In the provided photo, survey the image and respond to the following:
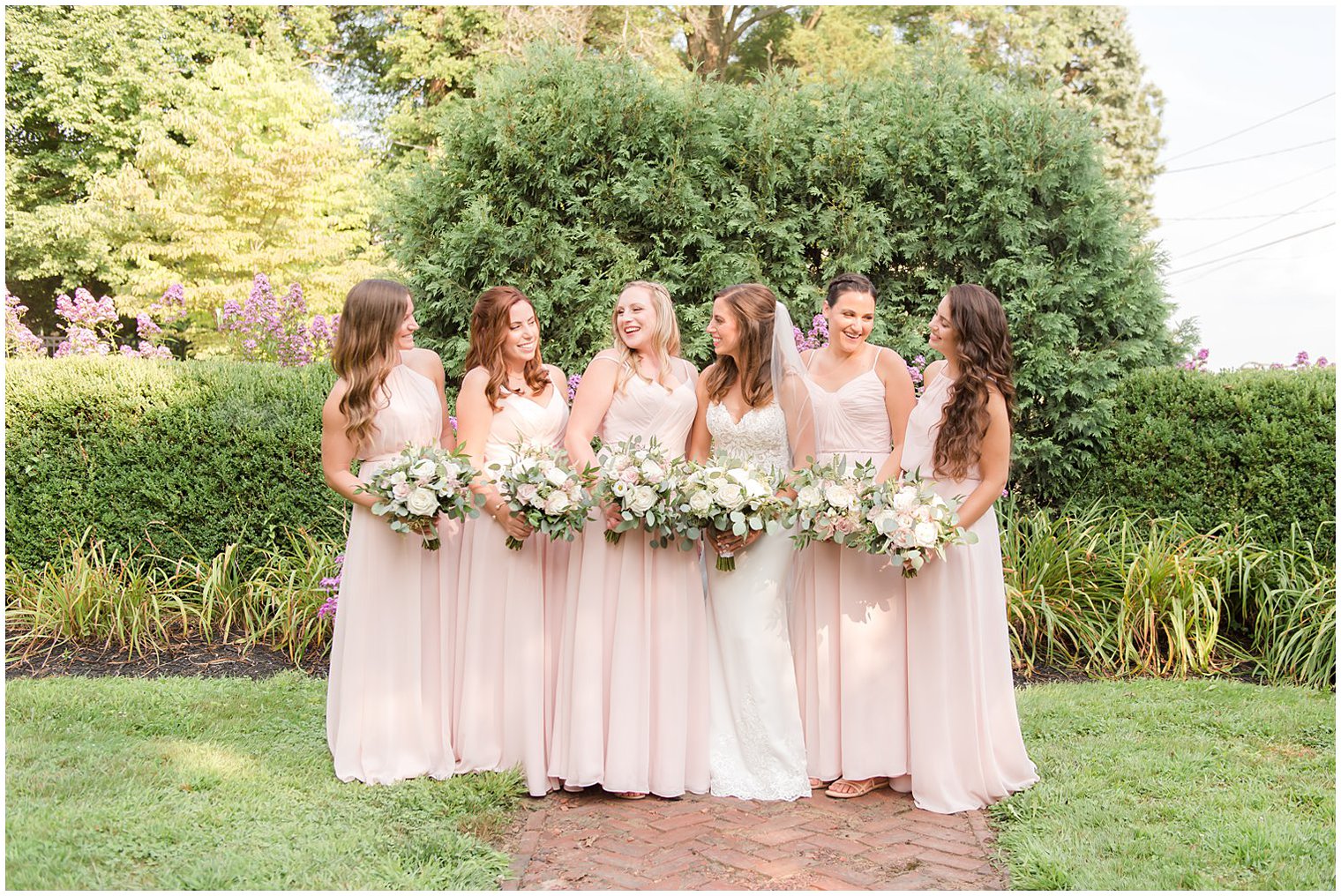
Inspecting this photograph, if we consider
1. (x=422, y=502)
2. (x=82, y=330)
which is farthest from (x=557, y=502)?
(x=82, y=330)

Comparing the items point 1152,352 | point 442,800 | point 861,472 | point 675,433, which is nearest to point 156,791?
point 442,800

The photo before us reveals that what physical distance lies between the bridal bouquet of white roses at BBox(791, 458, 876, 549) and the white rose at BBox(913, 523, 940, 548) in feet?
0.89

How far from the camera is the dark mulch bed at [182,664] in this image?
7707 millimetres

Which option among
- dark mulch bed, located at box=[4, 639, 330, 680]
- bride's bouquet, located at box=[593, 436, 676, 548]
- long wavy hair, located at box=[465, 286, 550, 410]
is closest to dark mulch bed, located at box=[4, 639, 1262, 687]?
dark mulch bed, located at box=[4, 639, 330, 680]

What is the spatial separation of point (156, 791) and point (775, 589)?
10.0 feet

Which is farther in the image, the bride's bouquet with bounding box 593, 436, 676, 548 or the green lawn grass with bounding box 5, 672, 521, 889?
the bride's bouquet with bounding box 593, 436, 676, 548

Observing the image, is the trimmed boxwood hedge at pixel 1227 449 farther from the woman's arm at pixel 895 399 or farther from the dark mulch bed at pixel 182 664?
the woman's arm at pixel 895 399

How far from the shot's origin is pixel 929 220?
9414 mm

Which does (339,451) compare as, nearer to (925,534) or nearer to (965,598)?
(925,534)

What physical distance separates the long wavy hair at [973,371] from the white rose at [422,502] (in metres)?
2.43

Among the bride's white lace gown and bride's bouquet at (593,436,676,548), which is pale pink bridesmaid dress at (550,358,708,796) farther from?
bride's bouquet at (593,436,676,548)

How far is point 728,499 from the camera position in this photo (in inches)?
193

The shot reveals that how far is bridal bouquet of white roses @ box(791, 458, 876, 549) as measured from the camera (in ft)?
16.2

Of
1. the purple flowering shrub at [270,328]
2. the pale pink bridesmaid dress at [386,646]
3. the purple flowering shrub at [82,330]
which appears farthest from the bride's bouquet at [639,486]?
the purple flowering shrub at [82,330]
